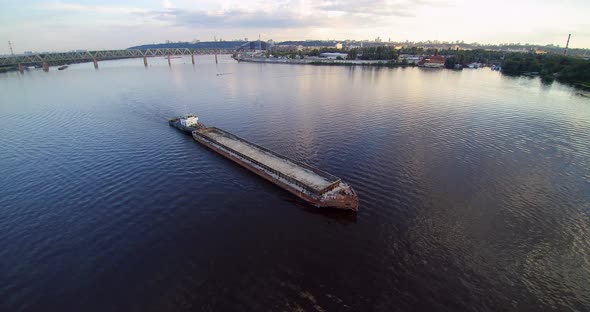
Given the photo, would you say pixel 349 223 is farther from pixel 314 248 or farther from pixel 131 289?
pixel 131 289

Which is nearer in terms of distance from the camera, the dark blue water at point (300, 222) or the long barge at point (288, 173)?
the dark blue water at point (300, 222)

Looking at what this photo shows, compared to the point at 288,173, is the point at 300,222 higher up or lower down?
lower down

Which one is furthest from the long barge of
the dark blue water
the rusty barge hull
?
the dark blue water

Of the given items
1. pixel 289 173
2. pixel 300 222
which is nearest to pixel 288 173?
pixel 289 173

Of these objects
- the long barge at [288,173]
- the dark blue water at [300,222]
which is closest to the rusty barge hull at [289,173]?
the long barge at [288,173]

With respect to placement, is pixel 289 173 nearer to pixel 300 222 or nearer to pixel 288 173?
pixel 288 173

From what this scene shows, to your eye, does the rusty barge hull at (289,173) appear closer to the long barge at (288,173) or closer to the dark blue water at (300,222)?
the long barge at (288,173)

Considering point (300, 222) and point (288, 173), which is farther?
point (288, 173)

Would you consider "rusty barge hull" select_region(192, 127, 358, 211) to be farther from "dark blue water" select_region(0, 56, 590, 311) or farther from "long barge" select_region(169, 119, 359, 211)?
"dark blue water" select_region(0, 56, 590, 311)
